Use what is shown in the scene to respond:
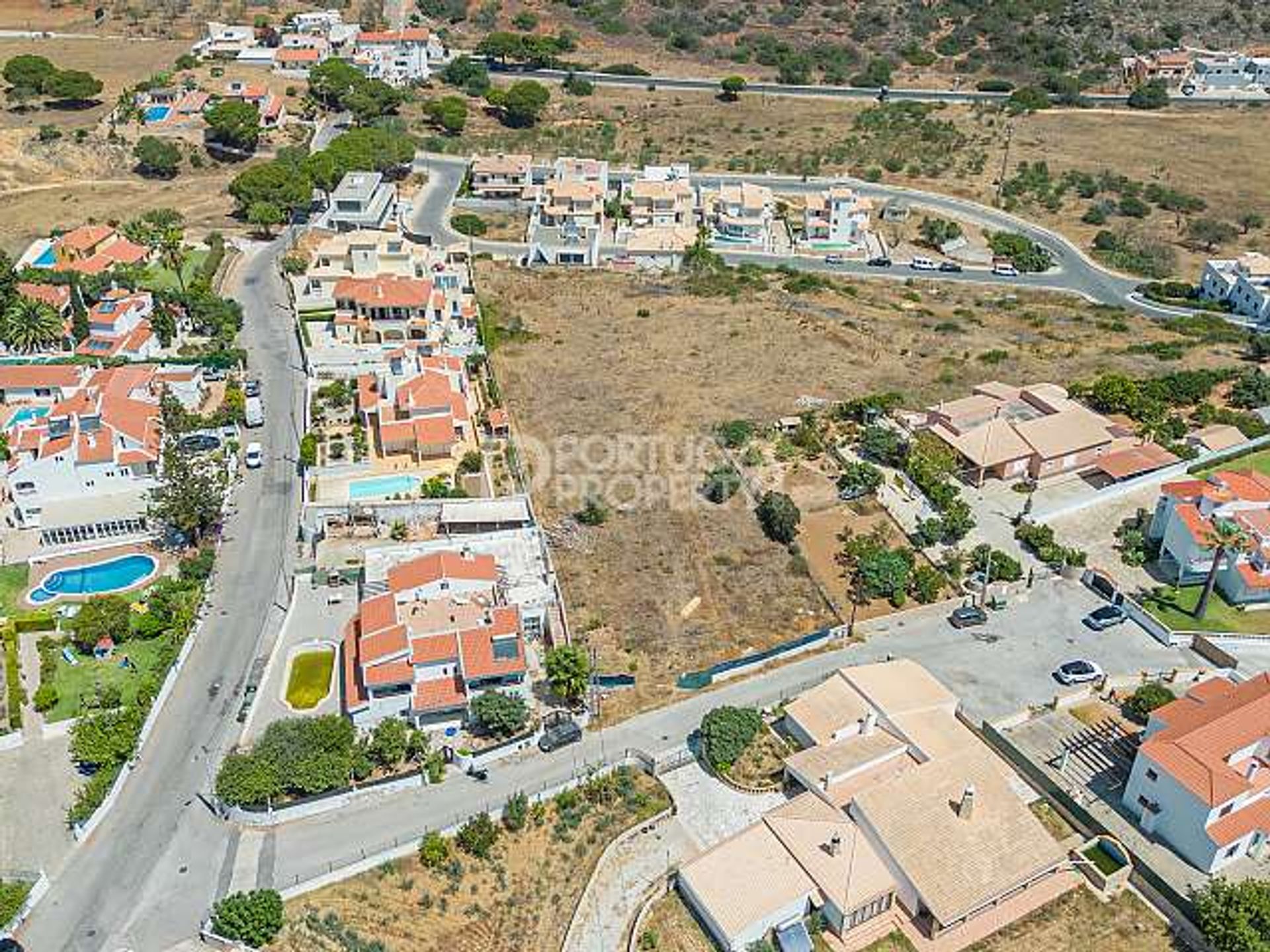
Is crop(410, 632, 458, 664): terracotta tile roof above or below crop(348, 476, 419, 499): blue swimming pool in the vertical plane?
above

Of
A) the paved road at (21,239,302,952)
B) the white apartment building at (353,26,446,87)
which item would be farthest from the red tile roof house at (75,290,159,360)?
the white apartment building at (353,26,446,87)

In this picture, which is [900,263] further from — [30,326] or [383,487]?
[30,326]

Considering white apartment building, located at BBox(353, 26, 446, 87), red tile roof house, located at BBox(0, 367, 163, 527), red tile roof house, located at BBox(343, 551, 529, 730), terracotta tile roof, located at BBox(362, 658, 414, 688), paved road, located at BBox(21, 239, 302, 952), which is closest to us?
paved road, located at BBox(21, 239, 302, 952)

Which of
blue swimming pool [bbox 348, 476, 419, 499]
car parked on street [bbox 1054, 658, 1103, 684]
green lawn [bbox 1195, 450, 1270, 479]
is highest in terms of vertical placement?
green lawn [bbox 1195, 450, 1270, 479]

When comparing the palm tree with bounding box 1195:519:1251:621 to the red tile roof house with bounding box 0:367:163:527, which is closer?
the palm tree with bounding box 1195:519:1251:621

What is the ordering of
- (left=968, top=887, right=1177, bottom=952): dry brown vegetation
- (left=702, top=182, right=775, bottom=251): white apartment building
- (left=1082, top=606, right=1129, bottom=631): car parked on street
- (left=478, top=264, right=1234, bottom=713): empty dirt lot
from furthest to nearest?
1. (left=702, top=182, right=775, bottom=251): white apartment building
2. (left=478, top=264, right=1234, bottom=713): empty dirt lot
3. (left=1082, top=606, right=1129, bottom=631): car parked on street
4. (left=968, top=887, right=1177, bottom=952): dry brown vegetation

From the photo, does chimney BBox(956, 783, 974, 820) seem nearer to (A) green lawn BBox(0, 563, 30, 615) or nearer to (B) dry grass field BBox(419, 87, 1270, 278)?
(A) green lawn BBox(0, 563, 30, 615)
